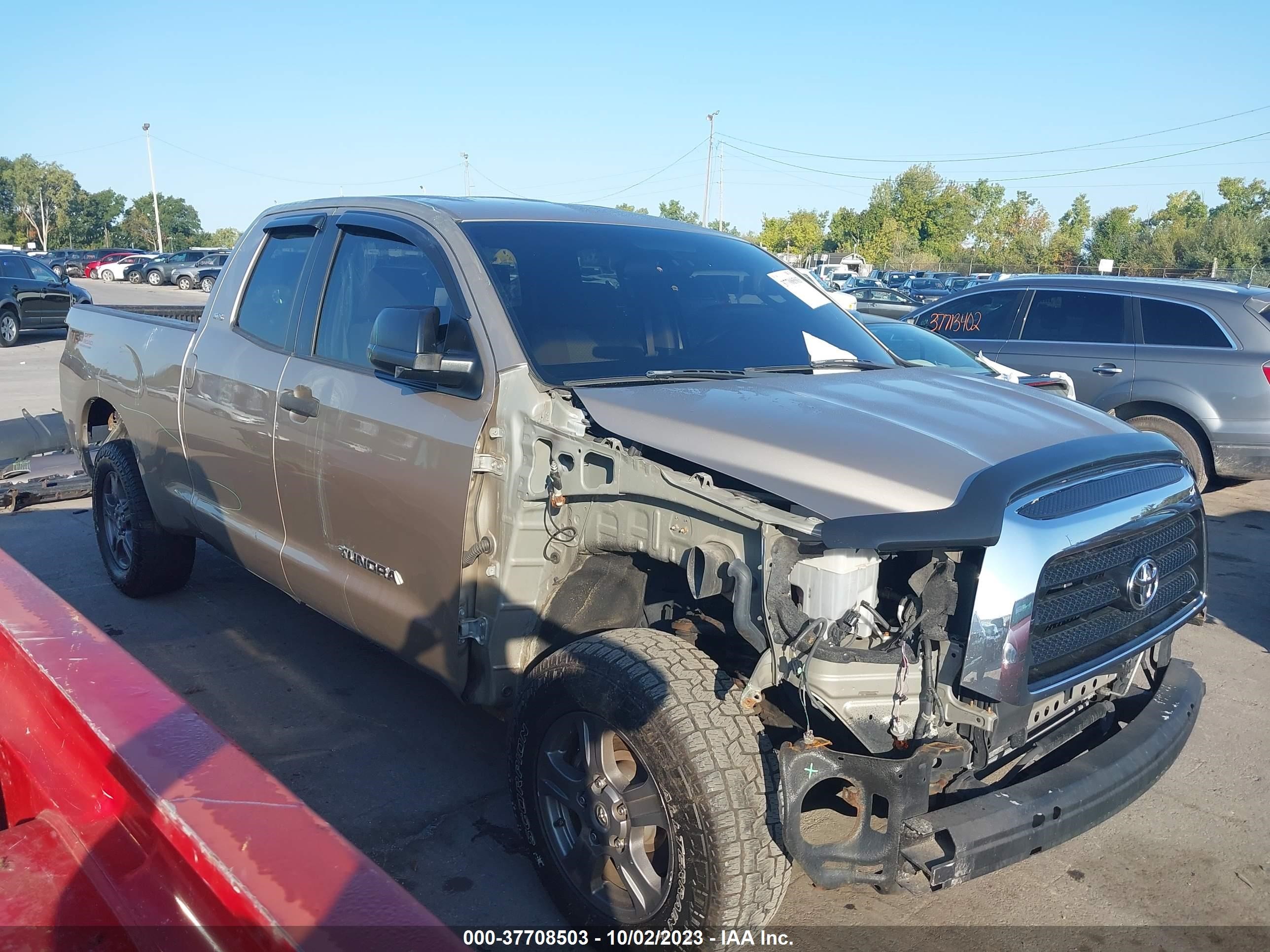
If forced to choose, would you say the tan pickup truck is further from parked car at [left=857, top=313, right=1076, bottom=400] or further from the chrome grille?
parked car at [left=857, top=313, right=1076, bottom=400]

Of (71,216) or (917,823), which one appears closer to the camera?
(917,823)

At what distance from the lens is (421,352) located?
10.3ft

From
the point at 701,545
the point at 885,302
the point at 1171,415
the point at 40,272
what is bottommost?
the point at 885,302

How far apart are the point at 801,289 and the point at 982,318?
6.31 metres

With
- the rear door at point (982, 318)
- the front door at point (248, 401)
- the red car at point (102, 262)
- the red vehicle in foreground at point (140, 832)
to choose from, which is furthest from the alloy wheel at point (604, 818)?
the red car at point (102, 262)

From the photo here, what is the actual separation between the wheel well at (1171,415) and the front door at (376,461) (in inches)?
256

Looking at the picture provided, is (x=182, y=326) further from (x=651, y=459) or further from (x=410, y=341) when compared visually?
(x=651, y=459)

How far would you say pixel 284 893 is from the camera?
5.24ft

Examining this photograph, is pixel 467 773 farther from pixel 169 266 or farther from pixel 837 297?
pixel 169 266

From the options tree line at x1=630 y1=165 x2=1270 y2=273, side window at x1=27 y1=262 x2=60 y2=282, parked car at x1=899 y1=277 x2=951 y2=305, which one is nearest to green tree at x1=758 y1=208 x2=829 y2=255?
tree line at x1=630 y1=165 x2=1270 y2=273

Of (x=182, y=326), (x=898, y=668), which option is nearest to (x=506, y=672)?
(x=898, y=668)

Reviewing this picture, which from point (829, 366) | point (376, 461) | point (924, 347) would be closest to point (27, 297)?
point (924, 347)

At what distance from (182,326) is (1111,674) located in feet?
14.3

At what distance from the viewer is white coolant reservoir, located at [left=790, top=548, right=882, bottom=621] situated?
238cm
